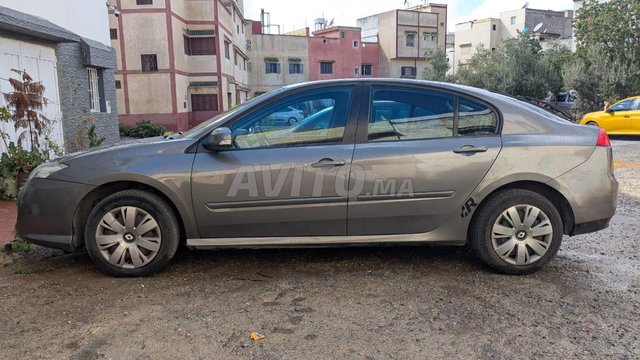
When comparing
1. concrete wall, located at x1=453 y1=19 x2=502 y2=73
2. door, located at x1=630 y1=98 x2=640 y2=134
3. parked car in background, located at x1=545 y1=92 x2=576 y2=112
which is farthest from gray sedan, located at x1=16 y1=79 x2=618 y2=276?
concrete wall, located at x1=453 y1=19 x2=502 y2=73

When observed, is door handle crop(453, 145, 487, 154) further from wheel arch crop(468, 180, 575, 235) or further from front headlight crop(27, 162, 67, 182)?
front headlight crop(27, 162, 67, 182)

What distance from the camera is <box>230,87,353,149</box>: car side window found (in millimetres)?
4102

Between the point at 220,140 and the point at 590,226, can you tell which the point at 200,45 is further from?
the point at 590,226

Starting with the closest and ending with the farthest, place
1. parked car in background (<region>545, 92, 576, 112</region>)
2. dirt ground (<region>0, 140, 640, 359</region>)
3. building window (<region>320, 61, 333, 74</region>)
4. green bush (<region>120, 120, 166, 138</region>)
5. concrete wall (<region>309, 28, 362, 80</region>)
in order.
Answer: dirt ground (<region>0, 140, 640, 359</region>) → green bush (<region>120, 120, 166, 138</region>) → parked car in background (<region>545, 92, 576, 112</region>) → concrete wall (<region>309, 28, 362, 80</region>) → building window (<region>320, 61, 333, 74</region>)

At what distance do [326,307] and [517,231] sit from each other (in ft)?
5.66

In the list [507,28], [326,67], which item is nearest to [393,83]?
[326,67]

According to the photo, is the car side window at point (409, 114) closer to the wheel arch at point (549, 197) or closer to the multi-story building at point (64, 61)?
the wheel arch at point (549, 197)

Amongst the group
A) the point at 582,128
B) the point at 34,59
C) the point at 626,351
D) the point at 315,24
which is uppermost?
the point at 315,24

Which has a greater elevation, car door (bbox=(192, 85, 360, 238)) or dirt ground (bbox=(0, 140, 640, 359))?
car door (bbox=(192, 85, 360, 238))

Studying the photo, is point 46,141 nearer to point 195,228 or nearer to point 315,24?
point 195,228

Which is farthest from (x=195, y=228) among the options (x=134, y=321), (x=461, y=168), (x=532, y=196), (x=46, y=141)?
(x=46, y=141)

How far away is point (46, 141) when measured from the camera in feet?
30.0

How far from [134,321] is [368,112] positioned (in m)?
2.37

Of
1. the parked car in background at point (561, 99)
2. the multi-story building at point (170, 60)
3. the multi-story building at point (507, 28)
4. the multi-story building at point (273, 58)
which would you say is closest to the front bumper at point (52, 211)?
the multi-story building at point (170, 60)
